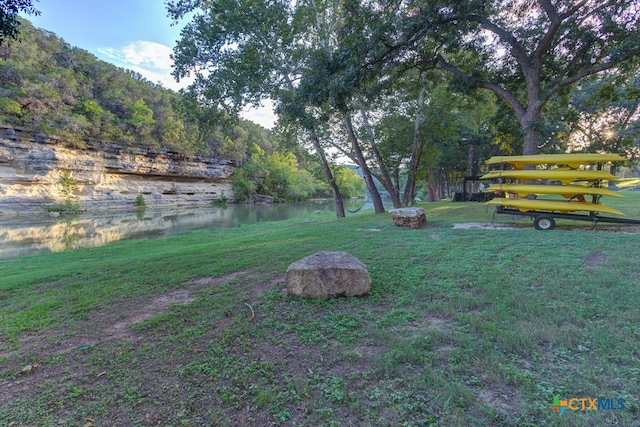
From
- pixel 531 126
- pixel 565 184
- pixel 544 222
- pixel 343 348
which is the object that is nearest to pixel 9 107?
pixel 343 348

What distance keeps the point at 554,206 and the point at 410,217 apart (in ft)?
11.1

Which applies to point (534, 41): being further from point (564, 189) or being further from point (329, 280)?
point (329, 280)

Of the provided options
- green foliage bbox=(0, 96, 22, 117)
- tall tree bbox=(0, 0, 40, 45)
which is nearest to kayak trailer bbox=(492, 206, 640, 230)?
tall tree bbox=(0, 0, 40, 45)

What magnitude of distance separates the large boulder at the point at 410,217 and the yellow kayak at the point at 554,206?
6.67ft

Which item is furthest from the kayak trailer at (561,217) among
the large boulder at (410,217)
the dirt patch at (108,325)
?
the dirt patch at (108,325)

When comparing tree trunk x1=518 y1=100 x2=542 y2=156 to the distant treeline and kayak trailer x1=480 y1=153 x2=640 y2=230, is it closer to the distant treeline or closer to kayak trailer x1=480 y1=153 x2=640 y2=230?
kayak trailer x1=480 y1=153 x2=640 y2=230

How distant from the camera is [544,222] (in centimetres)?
736

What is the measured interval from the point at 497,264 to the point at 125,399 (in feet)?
15.3

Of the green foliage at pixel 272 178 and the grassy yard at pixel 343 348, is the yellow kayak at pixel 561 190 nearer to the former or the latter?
the grassy yard at pixel 343 348

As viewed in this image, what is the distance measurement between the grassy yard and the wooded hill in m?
11.5

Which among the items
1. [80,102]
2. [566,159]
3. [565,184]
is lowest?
[565,184]

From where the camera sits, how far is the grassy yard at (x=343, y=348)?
1.86 metres

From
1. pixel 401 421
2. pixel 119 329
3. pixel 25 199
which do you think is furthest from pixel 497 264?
pixel 25 199

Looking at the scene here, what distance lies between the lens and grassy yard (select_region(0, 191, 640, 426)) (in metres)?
1.86
